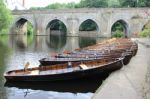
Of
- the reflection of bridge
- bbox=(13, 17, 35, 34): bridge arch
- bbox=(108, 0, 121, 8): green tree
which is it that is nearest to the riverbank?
the reflection of bridge

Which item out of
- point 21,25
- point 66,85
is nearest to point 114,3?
point 21,25

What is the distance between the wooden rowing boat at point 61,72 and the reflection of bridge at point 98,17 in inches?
2076

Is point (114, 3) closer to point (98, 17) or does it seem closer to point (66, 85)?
point (98, 17)

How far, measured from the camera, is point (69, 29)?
3031 inches

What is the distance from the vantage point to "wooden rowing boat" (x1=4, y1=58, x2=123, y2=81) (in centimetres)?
1906

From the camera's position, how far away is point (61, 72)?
19.6 metres

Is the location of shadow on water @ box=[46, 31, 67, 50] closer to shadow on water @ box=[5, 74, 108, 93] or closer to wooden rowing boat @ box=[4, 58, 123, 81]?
wooden rowing boat @ box=[4, 58, 123, 81]

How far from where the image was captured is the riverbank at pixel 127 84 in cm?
1371

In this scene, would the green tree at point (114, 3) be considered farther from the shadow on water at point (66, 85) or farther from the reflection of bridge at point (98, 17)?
the shadow on water at point (66, 85)

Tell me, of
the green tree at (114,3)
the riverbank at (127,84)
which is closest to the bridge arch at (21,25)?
the green tree at (114,3)

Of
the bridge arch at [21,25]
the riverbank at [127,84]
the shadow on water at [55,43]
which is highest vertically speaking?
the bridge arch at [21,25]

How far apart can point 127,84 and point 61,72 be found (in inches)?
179

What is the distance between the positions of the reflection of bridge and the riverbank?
51.0 meters

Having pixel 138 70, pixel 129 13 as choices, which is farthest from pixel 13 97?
pixel 129 13
